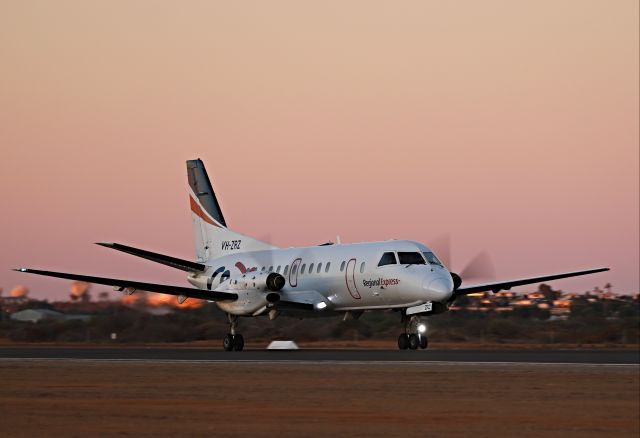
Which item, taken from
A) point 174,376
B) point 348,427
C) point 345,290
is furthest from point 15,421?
point 345,290

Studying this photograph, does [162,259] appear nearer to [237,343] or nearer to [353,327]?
[237,343]

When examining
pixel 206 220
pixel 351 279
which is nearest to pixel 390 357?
pixel 351 279

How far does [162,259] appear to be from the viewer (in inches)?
1802

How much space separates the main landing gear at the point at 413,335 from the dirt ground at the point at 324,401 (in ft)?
32.1

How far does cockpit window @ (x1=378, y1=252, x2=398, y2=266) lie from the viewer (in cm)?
4072

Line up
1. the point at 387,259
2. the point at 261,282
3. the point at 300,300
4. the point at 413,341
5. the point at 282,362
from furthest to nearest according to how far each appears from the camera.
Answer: the point at 300,300
the point at 261,282
the point at 387,259
the point at 413,341
the point at 282,362

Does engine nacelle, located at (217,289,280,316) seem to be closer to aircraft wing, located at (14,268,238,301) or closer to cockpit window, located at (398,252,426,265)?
aircraft wing, located at (14,268,238,301)

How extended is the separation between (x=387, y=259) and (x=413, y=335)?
272cm

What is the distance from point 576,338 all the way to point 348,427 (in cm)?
3423

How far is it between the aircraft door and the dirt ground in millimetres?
11221

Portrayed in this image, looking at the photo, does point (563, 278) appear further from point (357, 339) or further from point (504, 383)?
point (504, 383)

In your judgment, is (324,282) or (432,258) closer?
(432,258)

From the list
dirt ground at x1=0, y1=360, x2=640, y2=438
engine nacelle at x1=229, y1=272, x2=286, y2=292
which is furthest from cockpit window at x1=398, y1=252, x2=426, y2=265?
dirt ground at x1=0, y1=360, x2=640, y2=438

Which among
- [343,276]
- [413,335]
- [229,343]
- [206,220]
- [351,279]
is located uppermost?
[206,220]
